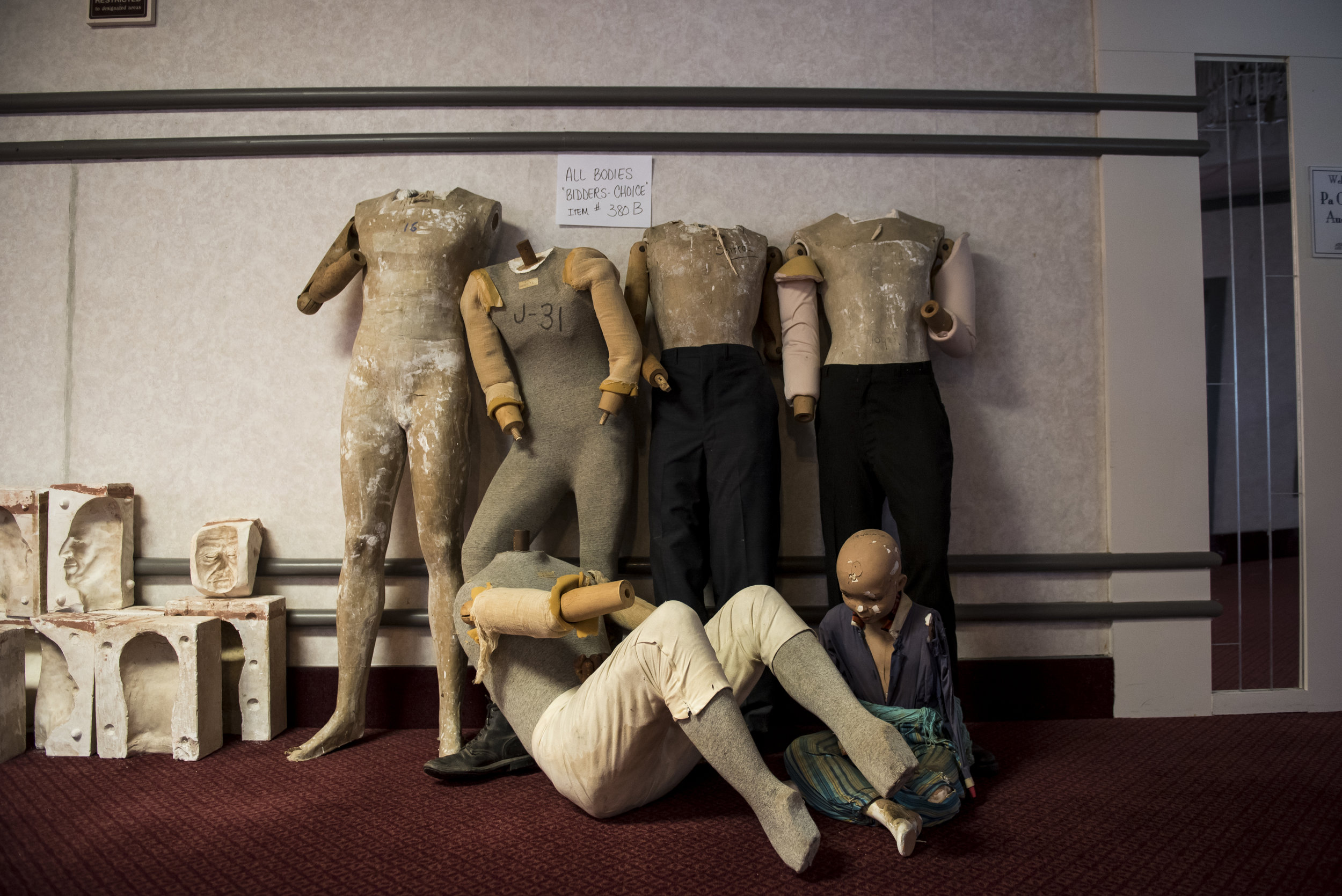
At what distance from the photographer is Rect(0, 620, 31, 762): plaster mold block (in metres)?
2.47

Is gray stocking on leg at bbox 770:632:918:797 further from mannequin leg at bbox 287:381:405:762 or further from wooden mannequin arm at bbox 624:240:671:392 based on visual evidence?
mannequin leg at bbox 287:381:405:762

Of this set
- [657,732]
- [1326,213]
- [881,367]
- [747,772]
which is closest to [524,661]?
[657,732]

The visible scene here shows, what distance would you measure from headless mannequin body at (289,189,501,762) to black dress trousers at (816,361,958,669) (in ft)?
4.05

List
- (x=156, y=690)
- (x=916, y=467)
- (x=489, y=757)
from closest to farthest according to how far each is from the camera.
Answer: (x=489, y=757) < (x=916, y=467) < (x=156, y=690)

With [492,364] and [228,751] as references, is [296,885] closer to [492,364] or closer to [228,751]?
[228,751]

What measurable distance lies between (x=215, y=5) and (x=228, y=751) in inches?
107

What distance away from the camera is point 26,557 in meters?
2.65

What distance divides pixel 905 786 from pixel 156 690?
7.79 feet

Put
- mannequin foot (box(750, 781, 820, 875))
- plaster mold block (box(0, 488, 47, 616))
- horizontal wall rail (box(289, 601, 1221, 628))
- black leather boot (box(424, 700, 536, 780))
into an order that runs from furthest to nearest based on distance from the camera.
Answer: horizontal wall rail (box(289, 601, 1221, 628))
plaster mold block (box(0, 488, 47, 616))
black leather boot (box(424, 700, 536, 780))
mannequin foot (box(750, 781, 820, 875))

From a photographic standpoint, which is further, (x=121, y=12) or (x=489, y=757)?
(x=121, y=12)

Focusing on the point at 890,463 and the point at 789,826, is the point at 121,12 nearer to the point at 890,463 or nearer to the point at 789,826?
the point at 890,463

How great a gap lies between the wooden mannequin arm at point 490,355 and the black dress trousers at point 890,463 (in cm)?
103

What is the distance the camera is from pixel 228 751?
2508mm

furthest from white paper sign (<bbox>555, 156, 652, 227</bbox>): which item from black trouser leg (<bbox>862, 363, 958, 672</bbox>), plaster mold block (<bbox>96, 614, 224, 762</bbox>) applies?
plaster mold block (<bbox>96, 614, 224, 762</bbox>)
